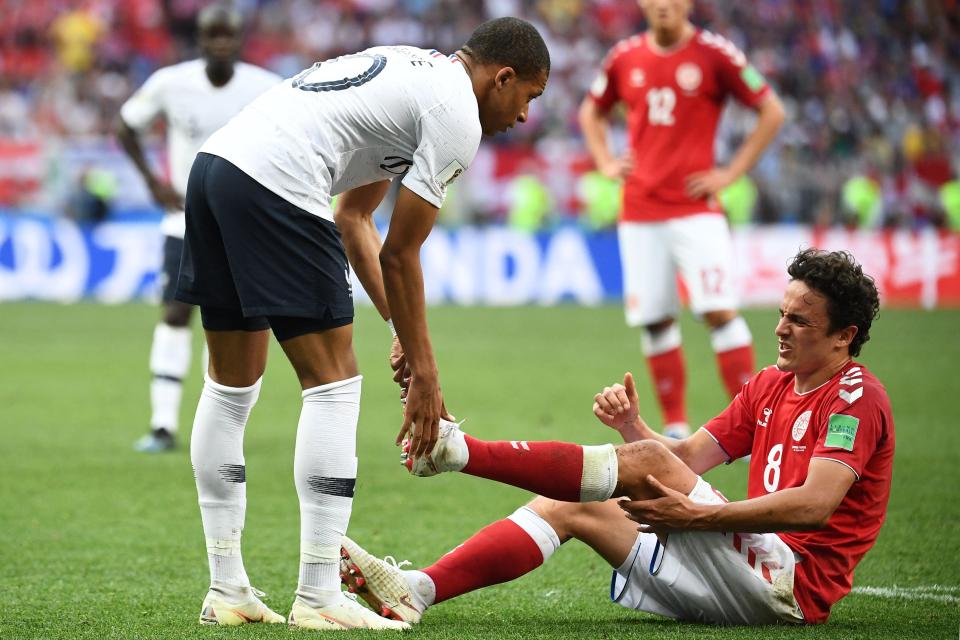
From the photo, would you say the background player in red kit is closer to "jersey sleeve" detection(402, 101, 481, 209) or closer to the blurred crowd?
"jersey sleeve" detection(402, 101, 481, 209)

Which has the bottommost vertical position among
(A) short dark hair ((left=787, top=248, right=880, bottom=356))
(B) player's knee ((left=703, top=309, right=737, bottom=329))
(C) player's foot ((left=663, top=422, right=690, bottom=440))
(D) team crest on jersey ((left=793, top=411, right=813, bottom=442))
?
(C) player's foot ((left=663, top=422, right=690, bottom=440))

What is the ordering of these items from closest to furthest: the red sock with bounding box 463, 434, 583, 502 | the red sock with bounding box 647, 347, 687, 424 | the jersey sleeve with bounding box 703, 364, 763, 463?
the red sock with bounding box 463, 434, 583, 502 < the jersey sleeve with bounding box 703, 364, 763, 463 < the red sock with bounding box 647, 347, 687, 424

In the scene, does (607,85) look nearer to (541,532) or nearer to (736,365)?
(736,365)

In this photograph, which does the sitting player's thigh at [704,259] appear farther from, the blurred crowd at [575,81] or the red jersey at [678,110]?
the blurred crowd at [575,81]

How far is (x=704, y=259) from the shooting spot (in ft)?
25.8

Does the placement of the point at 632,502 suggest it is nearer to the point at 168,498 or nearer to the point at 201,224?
the point at 201,224

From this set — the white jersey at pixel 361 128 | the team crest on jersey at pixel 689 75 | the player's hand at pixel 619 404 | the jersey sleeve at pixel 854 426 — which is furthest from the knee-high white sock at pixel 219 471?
the team crest on jersey at pixel 689 75

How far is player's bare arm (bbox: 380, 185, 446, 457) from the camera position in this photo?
363 cm

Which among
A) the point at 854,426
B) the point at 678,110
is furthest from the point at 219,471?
the point at 678,110

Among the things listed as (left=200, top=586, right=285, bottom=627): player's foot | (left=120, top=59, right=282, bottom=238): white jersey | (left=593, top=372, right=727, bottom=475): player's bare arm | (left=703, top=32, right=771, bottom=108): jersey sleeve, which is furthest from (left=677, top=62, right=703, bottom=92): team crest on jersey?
(left=200, top=586, right=285, bottom=627): player's foot

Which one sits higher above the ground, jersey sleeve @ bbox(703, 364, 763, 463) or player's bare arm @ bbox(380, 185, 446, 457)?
player's bare arm @ bbox(380, 185, 446, 457)

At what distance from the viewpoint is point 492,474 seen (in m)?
3.75

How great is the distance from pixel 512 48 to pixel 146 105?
4.85 m

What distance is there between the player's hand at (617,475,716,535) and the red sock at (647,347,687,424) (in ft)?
14.4
